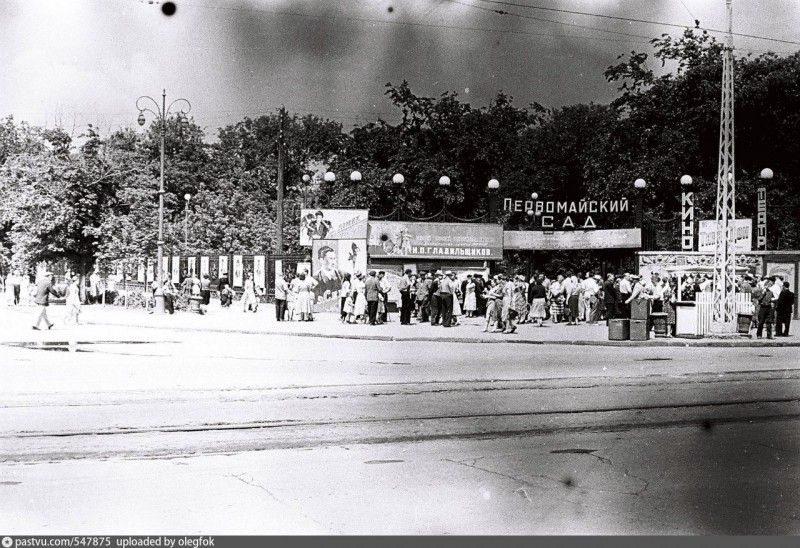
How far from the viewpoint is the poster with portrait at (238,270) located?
3756cm

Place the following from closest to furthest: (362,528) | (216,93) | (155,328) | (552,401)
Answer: (362,528)
(552,401)
(216,93)
(155,328)

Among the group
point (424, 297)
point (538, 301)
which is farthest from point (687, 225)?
point (424, 297)

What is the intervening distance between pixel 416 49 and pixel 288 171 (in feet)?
136

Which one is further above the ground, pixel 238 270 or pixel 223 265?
pixel 223 265

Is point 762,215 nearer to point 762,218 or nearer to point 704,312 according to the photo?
point 762,218

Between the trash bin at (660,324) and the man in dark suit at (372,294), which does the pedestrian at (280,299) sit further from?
the trash bin at (660,324)

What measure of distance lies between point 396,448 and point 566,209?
28.7 m

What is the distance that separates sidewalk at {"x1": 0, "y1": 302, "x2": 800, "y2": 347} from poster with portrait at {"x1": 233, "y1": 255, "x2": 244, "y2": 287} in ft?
18.6

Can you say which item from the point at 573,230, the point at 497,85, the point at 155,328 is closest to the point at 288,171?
the point at 573,230

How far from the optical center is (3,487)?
20.1 feet

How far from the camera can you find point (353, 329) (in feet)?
79.5

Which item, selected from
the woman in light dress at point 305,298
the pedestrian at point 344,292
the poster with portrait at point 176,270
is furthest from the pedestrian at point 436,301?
the poster with portrait at point 176,270

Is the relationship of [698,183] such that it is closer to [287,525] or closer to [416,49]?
[416,49]

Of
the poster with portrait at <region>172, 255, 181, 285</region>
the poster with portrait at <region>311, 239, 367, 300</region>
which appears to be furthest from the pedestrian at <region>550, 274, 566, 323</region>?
the poster with portrait at <region>172, 255, 181, 285</region>
